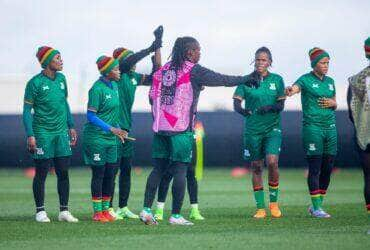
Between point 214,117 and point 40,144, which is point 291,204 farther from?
point 214,117

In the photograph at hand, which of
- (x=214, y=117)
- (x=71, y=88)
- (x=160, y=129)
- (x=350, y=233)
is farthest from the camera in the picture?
(x=71, y=88)

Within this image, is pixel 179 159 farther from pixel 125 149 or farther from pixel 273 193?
pixel 273 193

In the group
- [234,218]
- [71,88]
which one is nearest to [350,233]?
[234,218]

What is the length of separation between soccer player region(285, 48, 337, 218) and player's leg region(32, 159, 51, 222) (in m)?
3.36

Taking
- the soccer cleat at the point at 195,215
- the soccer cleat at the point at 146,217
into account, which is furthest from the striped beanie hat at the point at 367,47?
the soccer cleat at the point at 195,215

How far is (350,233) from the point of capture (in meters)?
11.2

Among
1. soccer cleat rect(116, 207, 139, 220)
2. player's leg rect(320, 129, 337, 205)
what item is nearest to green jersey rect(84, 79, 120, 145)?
soccer cleat rect(116, 207, 139, 220)

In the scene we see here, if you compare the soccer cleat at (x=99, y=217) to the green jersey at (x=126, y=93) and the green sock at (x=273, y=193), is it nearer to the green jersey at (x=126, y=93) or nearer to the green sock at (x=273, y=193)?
the green jersey at (x=126, y=93)

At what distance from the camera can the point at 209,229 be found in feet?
38.8

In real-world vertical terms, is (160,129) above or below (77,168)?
above

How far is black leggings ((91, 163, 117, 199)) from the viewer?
1312cm

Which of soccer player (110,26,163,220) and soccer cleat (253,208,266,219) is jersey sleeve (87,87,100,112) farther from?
soccer cleat (253,208,266,219)

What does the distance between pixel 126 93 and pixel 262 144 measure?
192 centimetres

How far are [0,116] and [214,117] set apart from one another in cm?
641
